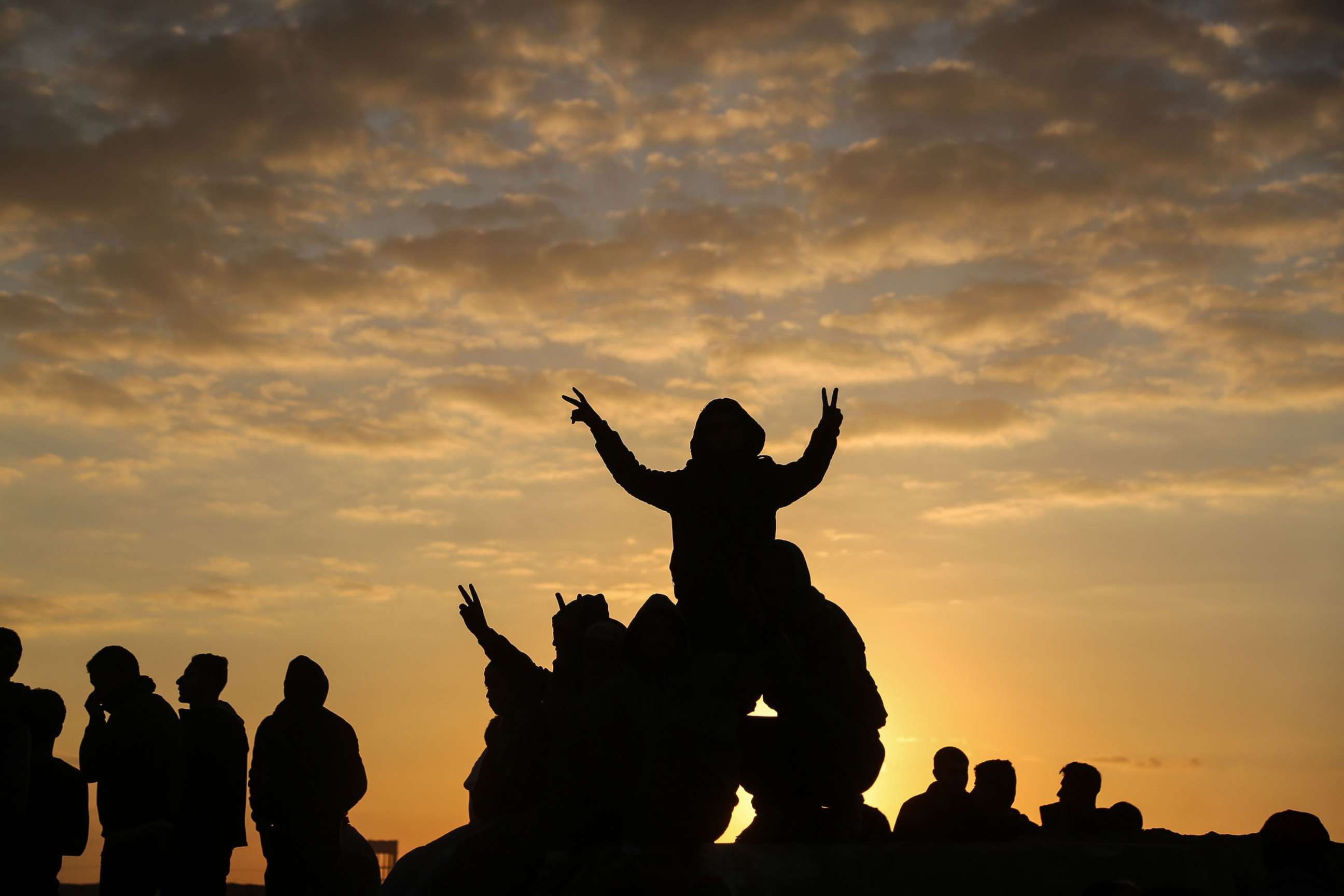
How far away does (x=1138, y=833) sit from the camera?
30.3 ft

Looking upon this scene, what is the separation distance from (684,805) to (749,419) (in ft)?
9.52

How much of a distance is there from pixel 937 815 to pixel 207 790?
17.2 ft

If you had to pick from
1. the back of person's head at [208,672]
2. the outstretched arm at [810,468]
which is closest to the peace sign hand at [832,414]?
the outstretched arm at [810,468]

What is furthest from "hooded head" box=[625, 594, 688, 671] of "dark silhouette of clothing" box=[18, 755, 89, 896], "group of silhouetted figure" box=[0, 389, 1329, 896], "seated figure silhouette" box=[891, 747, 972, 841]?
"dark silhouette of clothing" box=[18, 755, 89, 896]

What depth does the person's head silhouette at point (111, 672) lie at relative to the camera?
A: 35.5 ft

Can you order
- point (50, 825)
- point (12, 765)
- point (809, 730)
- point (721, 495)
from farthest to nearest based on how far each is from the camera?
point (50, 825) < point (12, 765) < point (721, 495) < point (809, 730)

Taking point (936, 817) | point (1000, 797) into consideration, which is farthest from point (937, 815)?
point (1000, 797)

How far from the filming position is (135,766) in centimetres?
1047

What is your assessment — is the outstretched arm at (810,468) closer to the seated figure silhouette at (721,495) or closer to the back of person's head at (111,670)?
the seated figure silhouette at (721,495)

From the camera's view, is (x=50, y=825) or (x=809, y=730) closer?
(x=809, y=730)

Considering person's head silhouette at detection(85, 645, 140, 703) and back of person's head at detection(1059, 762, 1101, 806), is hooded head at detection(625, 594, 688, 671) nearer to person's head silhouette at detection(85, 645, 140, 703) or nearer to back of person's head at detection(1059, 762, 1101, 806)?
back of person's head at detection(1059, 762, 1101, 806)

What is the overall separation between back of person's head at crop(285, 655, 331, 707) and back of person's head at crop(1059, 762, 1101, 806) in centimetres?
538

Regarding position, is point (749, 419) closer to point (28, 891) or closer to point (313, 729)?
point (313, 729)

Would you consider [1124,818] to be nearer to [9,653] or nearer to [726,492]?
[726,492]
